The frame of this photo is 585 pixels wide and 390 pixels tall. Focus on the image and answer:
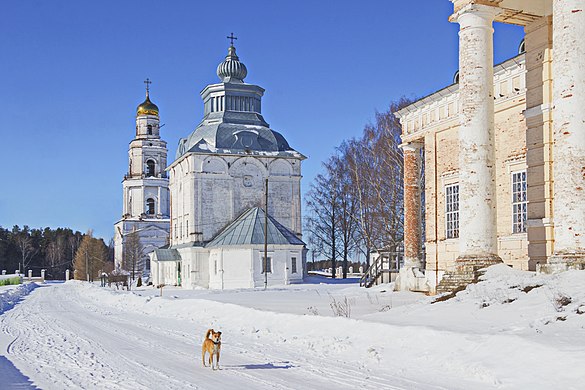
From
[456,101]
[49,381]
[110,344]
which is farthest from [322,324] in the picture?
[456,101]

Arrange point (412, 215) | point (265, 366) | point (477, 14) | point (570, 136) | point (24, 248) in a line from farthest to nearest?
1. point (24, 248)
2. point (412, 215)
3. point (477, 14)
4. point (570, 136)
5. point (265, 366)

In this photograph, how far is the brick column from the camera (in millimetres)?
24406

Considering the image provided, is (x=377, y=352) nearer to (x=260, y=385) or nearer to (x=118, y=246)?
(x=260, y=385)

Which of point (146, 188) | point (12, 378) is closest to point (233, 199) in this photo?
point (146, 188)

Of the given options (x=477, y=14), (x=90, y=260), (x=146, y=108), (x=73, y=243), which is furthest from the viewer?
(x=73, y=243)

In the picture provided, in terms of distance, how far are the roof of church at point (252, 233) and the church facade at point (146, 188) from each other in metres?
28.1

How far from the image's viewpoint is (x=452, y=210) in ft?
72.2

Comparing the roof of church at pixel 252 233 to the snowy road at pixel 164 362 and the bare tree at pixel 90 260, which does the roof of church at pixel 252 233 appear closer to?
the snowy road at pixel 164 362

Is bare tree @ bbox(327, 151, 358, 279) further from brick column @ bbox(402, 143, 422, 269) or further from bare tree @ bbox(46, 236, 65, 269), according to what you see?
bare tree @ bbox(46, 236, 65, 269)

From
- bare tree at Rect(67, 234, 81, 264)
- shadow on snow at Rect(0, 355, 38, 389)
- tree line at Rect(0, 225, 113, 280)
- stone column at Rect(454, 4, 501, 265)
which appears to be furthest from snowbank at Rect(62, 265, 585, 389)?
bare tree at Rect(67, 234, 81, 264)

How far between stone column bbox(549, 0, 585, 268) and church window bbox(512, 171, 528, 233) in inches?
198

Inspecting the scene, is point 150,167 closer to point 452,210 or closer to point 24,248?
point 24,248

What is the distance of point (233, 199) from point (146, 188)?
29542 mm

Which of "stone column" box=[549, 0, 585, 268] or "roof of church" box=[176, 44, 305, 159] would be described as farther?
"roof of church" box=[176, 44, 305, 159]
